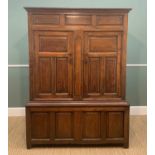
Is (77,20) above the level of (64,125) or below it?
above

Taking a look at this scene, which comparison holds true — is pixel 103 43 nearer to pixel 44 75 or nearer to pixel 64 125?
pixel 44 75

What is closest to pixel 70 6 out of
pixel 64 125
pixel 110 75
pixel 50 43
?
pixel 50 43

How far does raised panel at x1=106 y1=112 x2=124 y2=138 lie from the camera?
11.1 ft

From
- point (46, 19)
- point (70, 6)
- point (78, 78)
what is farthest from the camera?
point (70, 6)

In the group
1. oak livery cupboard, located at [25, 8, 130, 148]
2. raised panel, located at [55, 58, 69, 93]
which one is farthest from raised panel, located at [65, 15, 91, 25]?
raised panel, located at [55, 58, 69, 93]

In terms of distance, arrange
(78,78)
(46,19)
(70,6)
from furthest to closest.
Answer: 1. (70,6)
2. (78,78)
3. (46,19)

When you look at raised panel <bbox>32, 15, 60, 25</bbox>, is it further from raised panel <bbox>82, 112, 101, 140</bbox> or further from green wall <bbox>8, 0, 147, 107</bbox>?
green wall <bbox>8, 0, 147, 107</bbox>

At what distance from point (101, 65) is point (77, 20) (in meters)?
0.67

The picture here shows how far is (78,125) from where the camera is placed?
3.40 m

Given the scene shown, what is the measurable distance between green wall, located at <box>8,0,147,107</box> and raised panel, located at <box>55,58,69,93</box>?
5.36 feet

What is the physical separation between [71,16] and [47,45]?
487 millimetres

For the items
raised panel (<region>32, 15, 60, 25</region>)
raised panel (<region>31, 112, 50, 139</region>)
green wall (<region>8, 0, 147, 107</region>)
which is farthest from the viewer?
green wall (<region>8, 0, 147, 107</region>)

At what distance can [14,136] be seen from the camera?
389cm
